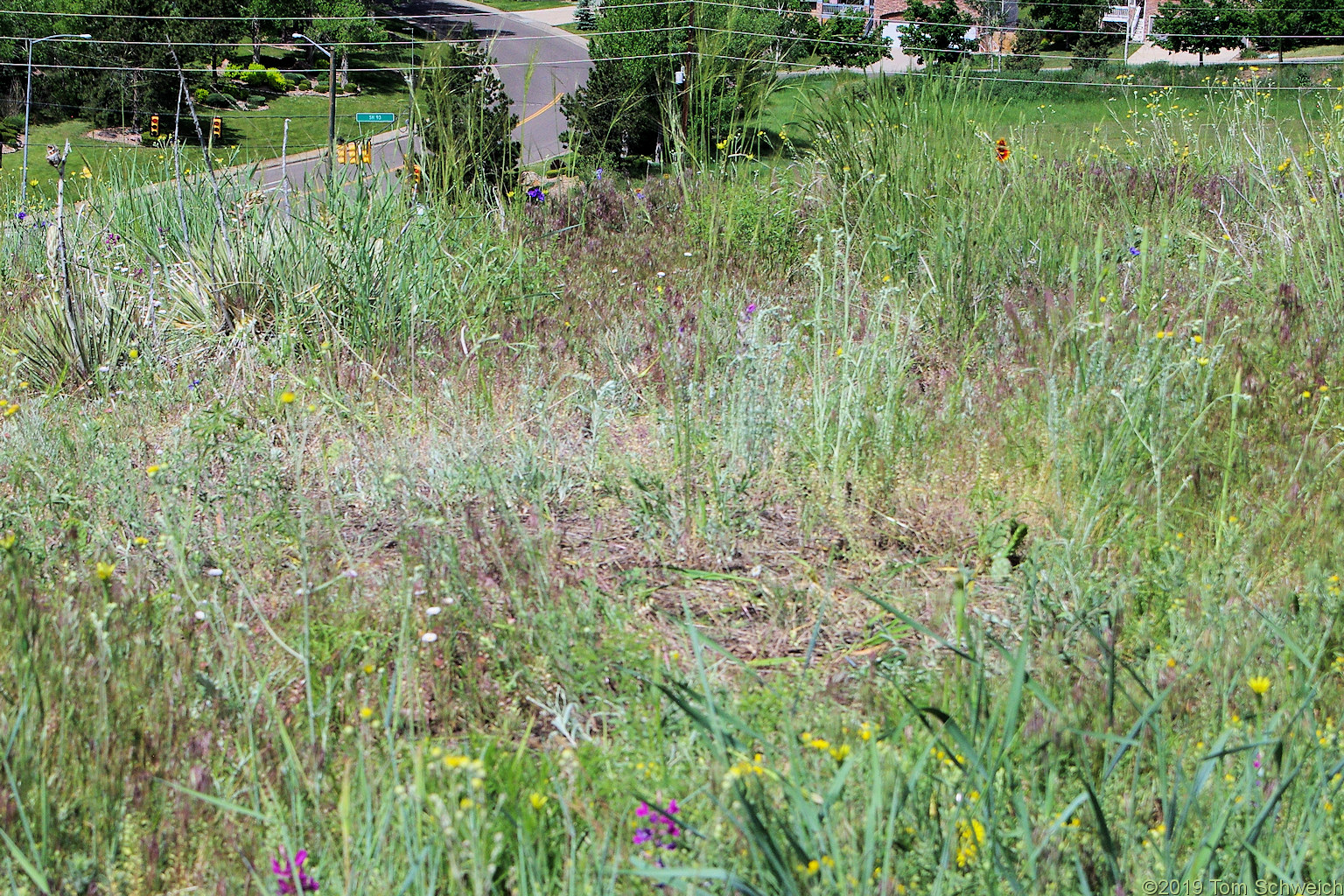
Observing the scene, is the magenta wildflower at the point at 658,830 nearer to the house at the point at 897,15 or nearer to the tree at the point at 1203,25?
the house at the point at 897,15

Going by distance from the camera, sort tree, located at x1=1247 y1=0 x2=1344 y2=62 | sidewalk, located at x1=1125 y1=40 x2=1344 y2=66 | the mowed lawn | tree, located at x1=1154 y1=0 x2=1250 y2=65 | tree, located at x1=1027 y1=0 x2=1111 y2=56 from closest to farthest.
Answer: the mowed lawn, sidewalk, located at x1=1125 y1=40 x2=1344 y2=66, tree, located at x1=1247 y1=0 x2=1344 y2=62, tree, located at x1=1154 y1=0 x2=1250 y2=65, tree, located at x1=1027 y1=0 x2=1111 y2=56

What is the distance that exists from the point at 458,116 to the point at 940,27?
34762mm

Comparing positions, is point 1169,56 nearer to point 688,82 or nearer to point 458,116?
point 688,82

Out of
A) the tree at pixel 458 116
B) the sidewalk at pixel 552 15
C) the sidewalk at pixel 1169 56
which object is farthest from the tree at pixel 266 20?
the tree at pixel 458 116

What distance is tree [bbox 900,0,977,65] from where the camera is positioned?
32.2m

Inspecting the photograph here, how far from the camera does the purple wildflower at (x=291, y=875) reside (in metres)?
1.44

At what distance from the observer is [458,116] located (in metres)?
4.79

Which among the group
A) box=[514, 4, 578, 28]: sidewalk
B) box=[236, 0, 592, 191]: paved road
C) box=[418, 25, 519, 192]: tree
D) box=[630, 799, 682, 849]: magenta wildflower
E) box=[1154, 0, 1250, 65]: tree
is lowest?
box=[630, 799, 682, 849]: magenta wildflower

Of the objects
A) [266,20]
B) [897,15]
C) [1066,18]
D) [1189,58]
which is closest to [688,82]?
[266,20]

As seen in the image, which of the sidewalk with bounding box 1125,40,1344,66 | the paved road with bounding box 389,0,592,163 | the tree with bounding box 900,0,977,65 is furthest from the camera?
the sidewalk with bounding box 1125,40,1344,66

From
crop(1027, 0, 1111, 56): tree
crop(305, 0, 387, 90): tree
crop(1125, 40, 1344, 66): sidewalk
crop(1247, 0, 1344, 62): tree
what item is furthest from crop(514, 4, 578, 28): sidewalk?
crop(1247, 0, 1344, 62): tree

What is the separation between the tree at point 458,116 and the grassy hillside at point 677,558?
0.28 meters

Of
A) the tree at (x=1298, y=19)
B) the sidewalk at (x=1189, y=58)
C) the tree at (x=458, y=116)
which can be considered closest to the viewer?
the tree at (x=458, y=116)

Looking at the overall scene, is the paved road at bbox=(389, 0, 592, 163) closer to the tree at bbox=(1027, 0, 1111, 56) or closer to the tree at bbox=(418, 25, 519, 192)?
the tree at bbox=(418, 25, 519, 192)
